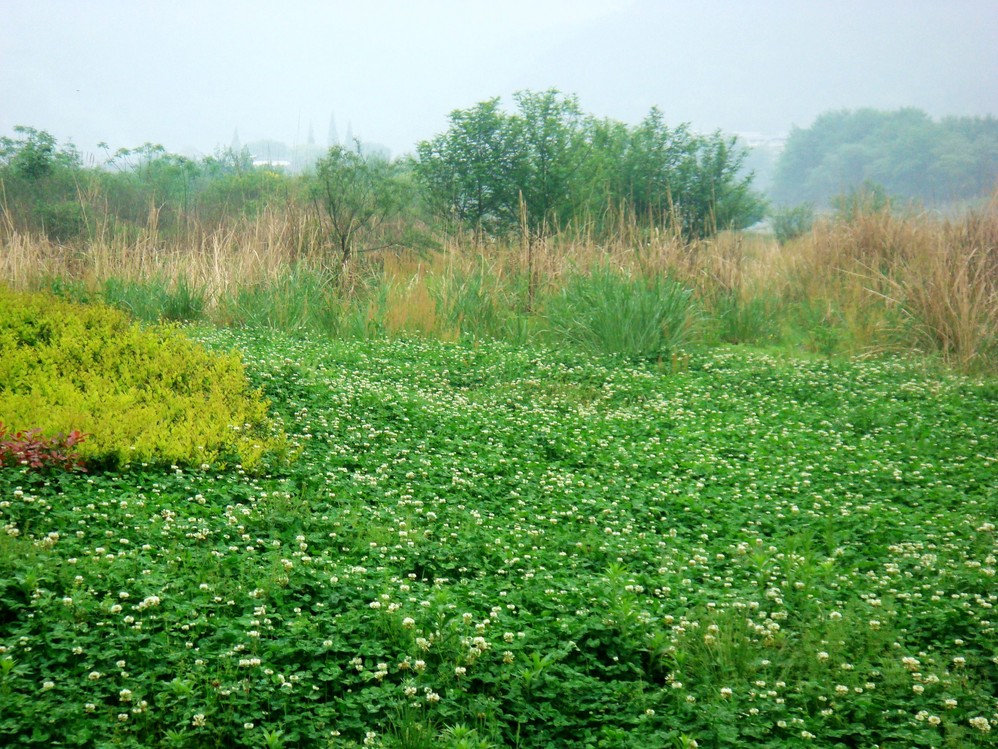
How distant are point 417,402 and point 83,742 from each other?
13.8ft

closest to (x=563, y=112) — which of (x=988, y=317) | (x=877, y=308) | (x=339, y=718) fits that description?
(x=877, y=308)

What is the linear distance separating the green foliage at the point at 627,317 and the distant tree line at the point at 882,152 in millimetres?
32540

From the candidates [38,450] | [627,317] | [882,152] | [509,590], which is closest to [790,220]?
[627,317]

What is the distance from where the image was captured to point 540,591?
362 centimetres

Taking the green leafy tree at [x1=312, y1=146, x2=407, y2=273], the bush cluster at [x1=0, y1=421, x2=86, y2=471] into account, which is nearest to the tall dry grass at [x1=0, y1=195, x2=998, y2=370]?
the green leafy tree at [x1=312, y1=146, x2=407, y2=273]

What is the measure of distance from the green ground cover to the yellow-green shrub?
20 centimetres

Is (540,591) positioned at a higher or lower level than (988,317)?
lower

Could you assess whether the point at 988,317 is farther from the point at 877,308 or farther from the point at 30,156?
the point at 30,156

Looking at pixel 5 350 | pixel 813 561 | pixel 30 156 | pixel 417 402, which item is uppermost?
pixel 30 156

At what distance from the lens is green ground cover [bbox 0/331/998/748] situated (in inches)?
107

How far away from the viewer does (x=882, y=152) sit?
5303 centimetres

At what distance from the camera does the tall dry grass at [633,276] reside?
9398 millimetres

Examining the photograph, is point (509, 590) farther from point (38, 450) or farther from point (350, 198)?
point (350, 198)

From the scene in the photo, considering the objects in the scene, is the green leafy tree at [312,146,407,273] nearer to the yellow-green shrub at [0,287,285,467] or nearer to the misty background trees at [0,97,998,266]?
the misty background trees at [0,97,998,266]
